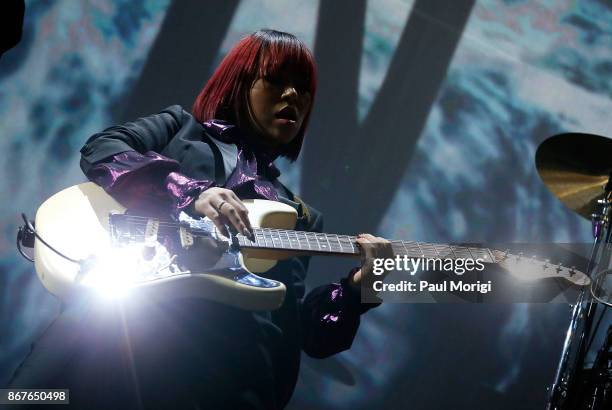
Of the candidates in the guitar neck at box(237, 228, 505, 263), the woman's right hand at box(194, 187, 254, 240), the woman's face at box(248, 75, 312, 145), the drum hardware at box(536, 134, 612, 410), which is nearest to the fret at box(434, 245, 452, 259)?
the guitar neck at box(237, 228, 505, 263)

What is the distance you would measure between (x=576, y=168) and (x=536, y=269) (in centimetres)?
31

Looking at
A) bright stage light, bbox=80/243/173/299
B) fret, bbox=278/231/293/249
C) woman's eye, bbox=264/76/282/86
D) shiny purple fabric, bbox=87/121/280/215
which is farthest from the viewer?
woman's eye, bbox=264/76/282/86

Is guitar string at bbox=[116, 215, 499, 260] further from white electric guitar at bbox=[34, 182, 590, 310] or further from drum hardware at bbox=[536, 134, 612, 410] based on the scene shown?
drum hardware at bbox=[536, 134, 612, 410]

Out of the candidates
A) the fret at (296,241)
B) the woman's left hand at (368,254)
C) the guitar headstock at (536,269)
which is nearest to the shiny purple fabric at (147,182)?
the fret at (296,241)

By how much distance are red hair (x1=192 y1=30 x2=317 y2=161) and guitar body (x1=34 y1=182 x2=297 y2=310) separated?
1.14ft

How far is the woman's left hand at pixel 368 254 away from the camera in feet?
5.51

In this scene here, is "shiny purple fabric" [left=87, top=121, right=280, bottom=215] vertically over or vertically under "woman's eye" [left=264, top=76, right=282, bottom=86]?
under

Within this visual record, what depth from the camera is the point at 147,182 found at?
1.48 m

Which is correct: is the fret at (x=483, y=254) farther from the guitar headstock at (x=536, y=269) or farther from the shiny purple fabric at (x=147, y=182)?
the shiny purple fabric at (x=147, y=182)

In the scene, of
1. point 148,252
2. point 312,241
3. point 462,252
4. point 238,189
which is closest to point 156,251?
point 148,252

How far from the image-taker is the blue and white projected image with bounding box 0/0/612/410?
2.04m

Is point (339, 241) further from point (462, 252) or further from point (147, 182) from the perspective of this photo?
point (147, 182)

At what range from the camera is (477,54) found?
2.56 meters

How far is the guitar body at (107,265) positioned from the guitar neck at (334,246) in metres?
0.04
